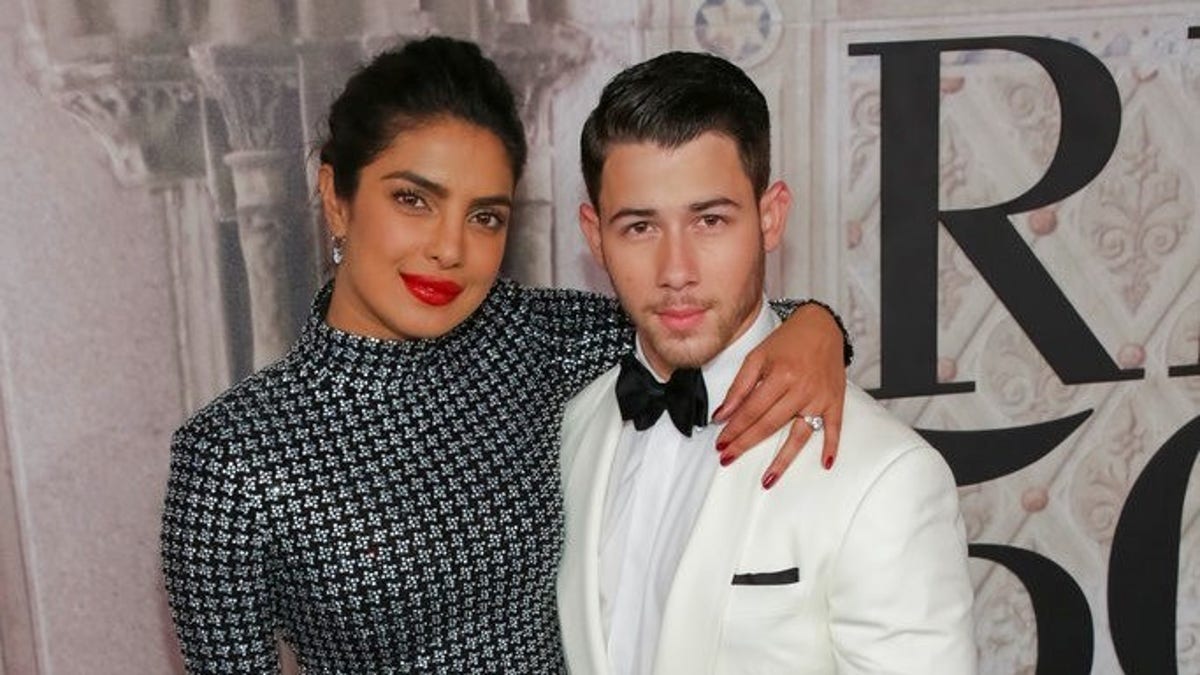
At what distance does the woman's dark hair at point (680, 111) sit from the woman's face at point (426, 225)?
0.47 feet

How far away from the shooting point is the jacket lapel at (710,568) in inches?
58.0

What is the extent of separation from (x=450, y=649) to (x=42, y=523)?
1.03 meters

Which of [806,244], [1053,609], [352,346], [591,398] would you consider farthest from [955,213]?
[352,346]

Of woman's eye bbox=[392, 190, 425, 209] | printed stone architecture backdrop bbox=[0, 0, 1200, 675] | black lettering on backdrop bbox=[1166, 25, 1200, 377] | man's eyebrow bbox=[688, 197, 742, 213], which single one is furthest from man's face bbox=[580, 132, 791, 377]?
black lettering on backdrop bbox=[1166, 25, 1200, 377]

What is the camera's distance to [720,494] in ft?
4.98

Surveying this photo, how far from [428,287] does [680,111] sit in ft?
1.18

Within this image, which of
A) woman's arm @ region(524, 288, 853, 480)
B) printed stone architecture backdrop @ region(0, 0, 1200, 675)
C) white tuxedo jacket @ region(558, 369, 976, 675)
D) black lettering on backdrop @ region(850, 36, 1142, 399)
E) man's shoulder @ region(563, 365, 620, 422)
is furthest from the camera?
black lettering on backdrop @ region(850, 36, 1142, 399)

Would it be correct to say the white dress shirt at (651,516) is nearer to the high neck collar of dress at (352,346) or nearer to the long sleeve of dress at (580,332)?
the long sleeve of dress at (580,332)

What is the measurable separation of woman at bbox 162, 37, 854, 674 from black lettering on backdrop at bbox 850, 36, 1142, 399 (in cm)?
88

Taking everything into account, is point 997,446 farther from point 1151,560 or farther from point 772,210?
point 772,210

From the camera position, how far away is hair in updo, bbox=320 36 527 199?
154 cm

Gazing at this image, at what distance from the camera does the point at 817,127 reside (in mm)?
2396

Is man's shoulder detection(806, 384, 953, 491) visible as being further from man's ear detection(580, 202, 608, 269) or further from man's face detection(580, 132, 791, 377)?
man's ear detection(580, 202, 608, 269)

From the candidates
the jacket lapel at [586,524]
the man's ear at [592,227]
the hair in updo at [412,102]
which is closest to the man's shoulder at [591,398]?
the jacket lapel at [586,524]
